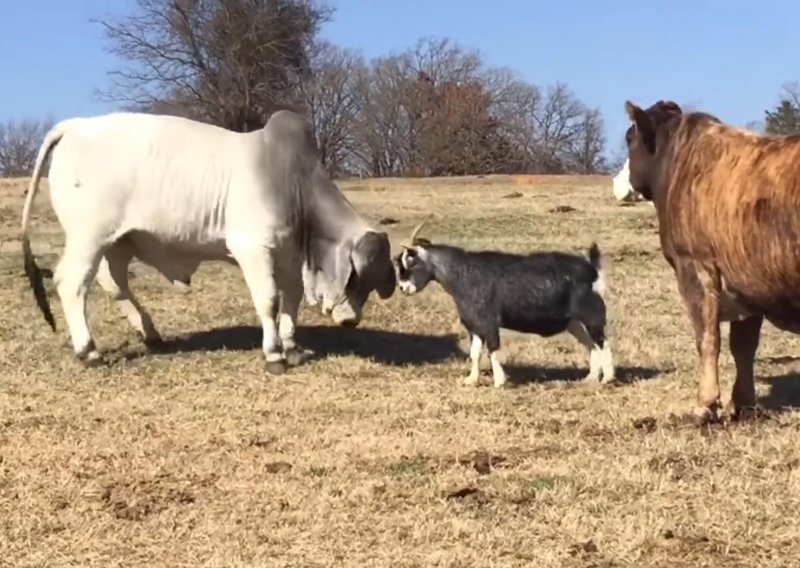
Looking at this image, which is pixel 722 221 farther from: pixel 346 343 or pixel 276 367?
pixel 346 343

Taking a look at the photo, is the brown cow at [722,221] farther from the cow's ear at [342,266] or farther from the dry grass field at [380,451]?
the cow's ear at [342,266]

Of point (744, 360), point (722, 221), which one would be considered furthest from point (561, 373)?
point (722, 221)

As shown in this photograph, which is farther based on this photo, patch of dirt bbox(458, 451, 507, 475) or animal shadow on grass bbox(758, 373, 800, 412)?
animal shadow on grass bbox(758, 373, 800, 412)

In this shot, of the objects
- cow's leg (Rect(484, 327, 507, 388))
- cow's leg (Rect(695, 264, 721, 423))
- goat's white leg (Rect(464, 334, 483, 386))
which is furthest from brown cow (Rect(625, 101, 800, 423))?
goat's white leg (Rect(464, 334, 483, 386))

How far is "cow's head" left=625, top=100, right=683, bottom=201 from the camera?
8.60 m

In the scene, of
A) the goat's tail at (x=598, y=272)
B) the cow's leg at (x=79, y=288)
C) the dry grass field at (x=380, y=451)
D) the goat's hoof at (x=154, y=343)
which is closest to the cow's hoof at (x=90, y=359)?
the cow's leg at (x=79, y=288)

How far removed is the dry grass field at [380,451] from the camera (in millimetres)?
6012

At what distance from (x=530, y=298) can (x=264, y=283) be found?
238 cm

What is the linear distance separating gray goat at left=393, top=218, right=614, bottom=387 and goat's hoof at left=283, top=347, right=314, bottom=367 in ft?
5.38

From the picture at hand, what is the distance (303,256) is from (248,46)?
29.6m

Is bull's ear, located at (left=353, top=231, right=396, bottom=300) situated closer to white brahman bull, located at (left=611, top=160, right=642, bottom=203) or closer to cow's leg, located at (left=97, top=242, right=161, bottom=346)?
cow's leg, located at (left=97, top=242, right=161, bottom=346)

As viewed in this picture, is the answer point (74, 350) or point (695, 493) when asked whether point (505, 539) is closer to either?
point (695, 493)

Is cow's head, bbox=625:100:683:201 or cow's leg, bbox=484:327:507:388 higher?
cow's head, bbox=625:100:683:201

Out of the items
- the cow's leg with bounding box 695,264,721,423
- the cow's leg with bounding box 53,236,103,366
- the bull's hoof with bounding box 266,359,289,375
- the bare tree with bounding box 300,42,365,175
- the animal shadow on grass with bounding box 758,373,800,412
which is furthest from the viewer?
the bare tree with bounding box 300,42,365,175
